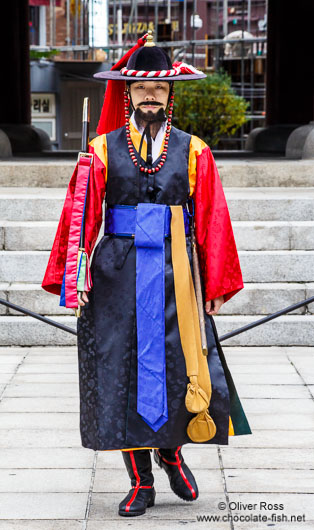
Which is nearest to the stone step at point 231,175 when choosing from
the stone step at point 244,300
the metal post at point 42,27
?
the stone step at point 244,300

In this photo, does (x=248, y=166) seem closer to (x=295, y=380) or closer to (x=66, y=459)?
(x=295, y=380)

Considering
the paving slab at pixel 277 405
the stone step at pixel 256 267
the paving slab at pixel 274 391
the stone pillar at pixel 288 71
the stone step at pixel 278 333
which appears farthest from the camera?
the stone pillar at pixel 288 71

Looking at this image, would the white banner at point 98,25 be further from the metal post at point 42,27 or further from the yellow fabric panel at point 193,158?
the yellow fabric panel at point 193,158

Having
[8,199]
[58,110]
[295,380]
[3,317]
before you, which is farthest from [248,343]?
[58,110]

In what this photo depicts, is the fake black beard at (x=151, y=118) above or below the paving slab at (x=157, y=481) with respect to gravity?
above

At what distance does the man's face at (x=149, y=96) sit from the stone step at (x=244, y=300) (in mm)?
3460

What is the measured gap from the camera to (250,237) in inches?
293

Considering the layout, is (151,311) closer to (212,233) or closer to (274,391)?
(212,233)

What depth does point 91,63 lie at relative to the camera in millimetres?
33656

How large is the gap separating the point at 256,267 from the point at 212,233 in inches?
139

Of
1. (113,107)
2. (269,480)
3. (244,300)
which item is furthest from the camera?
(244,300)

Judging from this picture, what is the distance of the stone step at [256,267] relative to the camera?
7168 mm

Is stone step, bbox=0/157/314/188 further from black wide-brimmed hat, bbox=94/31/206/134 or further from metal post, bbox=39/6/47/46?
metal post, bbox=39/6/47/46

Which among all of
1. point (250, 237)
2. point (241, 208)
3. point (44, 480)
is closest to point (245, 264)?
point (250, 237)
